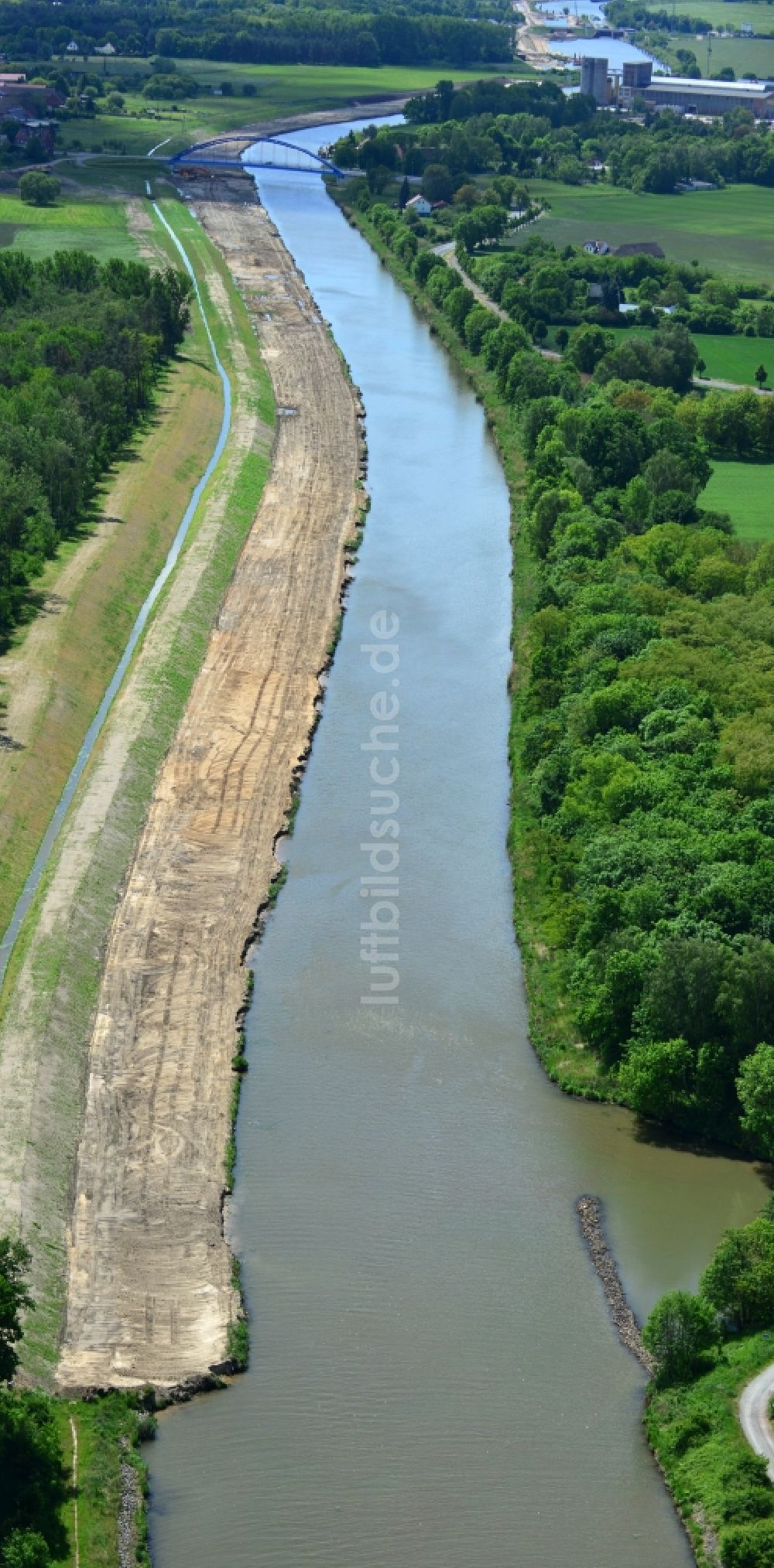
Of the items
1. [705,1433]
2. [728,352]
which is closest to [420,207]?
[728,352]

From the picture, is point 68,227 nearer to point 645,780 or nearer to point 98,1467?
point 645,780

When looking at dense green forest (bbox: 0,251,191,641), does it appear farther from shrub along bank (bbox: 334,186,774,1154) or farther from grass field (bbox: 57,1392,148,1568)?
grass field (bbox: 57,1392,148,1568)

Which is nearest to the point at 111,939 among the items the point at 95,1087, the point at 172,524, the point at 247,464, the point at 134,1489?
the point at 95,1087

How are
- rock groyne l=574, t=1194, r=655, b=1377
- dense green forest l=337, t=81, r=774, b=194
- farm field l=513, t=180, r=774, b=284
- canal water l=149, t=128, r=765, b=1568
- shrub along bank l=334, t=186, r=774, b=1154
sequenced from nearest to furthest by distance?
1. canal water l=149, t=128, r=765, b=1568
2. rock groyne l=574, t=1194, r=655, b=1377
3. shrub along bank l=334, t=186, r=774, b=1154
4. farm field l=513, t=180, r=774, b=284
5. dense green forest l=337, t=81, r=774, b=194

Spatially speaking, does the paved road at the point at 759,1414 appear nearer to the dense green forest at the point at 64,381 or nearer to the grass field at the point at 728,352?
the dense green forest at the point at 64,381

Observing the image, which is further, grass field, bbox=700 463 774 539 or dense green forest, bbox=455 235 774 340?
dense green forest, bbox=455 235 774 340

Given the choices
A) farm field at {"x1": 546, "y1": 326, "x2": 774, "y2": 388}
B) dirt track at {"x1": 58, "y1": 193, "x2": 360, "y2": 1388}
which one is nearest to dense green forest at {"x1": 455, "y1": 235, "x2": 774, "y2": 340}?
farm field at {"x1": 546, "y1": 326, "x2": 774, "y2": 388}
